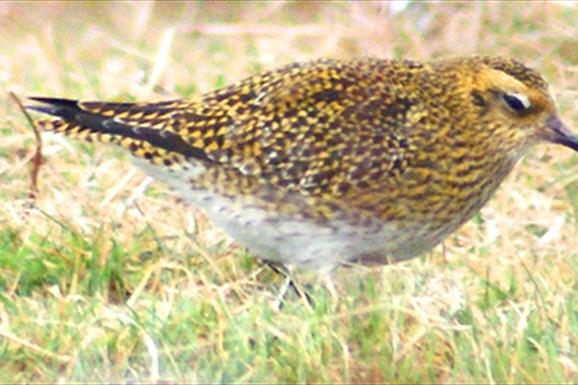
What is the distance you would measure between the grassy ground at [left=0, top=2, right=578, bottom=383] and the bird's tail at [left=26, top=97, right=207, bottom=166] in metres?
0.37

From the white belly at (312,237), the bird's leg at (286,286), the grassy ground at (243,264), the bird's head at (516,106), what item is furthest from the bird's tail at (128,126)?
the bird's head at (516,106)

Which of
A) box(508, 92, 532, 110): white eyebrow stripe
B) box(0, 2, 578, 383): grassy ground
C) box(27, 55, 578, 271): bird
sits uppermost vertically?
box(508, 92, 532, 110): white eyebrow stripe

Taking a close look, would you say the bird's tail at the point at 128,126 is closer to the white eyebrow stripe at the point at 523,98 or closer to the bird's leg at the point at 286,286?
the bird's leg at the point at 286,286

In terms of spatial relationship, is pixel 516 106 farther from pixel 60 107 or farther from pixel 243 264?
pixel 60 107

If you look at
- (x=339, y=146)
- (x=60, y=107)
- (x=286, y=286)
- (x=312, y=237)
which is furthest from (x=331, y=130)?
(x=60, y=107)

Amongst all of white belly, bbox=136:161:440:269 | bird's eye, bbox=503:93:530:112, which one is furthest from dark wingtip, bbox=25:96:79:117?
bird's eye, bbox=503:93:530:112

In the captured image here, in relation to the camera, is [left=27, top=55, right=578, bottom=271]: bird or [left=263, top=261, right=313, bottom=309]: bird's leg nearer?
[left=263, top=261, right=313, bottom=309]: bird's leg

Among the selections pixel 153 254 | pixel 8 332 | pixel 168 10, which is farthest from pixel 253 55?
pixel 8 332

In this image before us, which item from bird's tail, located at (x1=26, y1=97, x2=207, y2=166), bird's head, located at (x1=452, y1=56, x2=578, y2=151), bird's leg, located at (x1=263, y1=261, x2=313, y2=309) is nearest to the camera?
bird's leg, located at (x1=263, y1=261, x2=313, y2=309)

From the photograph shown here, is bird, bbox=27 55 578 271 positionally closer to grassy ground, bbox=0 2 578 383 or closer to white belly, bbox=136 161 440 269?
white belly, bbox=136 161 440 269

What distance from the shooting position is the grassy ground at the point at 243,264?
19.1 ft

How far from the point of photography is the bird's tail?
22.1 feet

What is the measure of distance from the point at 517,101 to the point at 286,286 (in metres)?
1.13

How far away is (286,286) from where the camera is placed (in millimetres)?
6574
